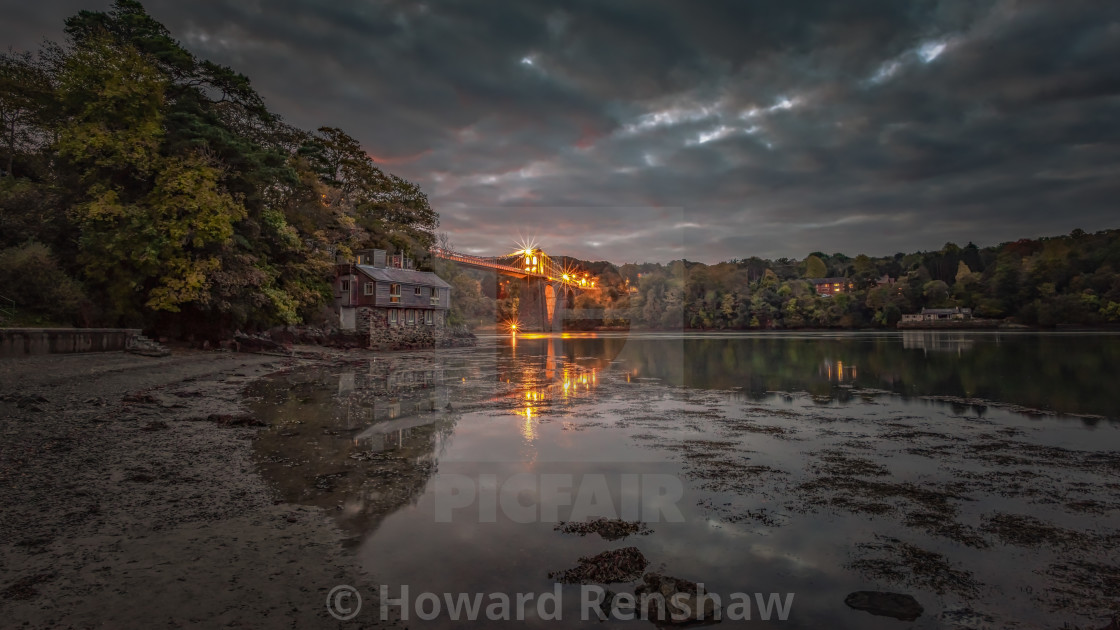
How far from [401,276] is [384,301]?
12.7 ft

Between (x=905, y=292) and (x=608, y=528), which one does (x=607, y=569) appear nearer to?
(x=608, y=528)

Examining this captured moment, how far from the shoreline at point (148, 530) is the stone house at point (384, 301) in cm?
3535

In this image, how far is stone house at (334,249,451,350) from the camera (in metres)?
48.9

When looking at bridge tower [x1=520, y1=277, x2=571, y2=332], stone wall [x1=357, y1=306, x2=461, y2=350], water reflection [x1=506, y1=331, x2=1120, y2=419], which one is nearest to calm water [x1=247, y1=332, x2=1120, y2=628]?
water reflection [x1=506, y1=331, x2=1120, y2=419]

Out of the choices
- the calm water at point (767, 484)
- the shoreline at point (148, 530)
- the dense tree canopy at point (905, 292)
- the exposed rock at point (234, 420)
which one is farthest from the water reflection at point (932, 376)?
the dense tree canopy at point (905, 292)

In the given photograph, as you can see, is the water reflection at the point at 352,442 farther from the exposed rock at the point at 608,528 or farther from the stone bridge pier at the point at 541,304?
the stone bridge pier at the point at 541,304

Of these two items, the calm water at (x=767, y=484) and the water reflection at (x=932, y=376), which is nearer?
the calm water at (x=767, y=484)

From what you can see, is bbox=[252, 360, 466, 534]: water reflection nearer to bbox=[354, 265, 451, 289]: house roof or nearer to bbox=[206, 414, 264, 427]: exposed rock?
bbox=[206, 414, 264, 427]: exposed rock

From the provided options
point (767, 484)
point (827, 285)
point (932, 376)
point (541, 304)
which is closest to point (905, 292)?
point (827, 285)

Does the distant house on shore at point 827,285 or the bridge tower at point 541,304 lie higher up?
the distant house on shore at point 827,285

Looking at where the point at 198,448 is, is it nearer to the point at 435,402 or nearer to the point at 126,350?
the point at 435,402

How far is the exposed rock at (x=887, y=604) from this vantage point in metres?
5.09

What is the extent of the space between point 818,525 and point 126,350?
3111cm

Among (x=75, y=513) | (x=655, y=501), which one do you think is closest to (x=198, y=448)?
(x=75, y=513)
